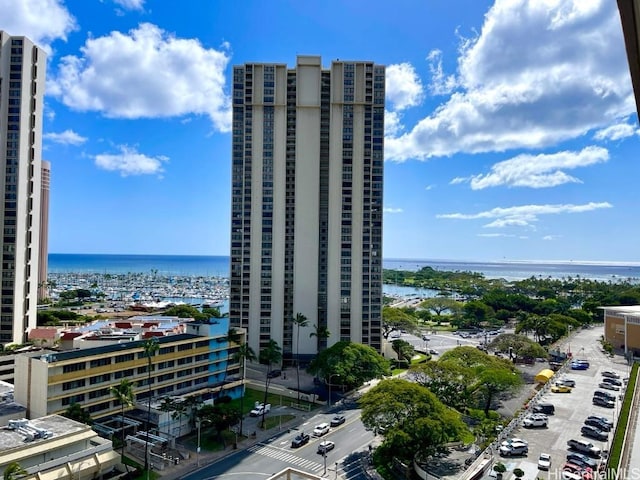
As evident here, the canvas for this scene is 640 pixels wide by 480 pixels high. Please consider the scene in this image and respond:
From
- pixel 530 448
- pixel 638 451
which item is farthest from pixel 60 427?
pixel 638 451

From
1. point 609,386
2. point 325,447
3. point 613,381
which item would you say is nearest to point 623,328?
point 613,381

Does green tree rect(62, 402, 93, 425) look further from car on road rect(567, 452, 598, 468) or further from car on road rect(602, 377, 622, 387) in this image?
car on road rect(602, 377, 622, 387)

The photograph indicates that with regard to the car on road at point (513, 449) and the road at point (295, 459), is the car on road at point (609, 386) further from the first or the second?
the road at point (295, 459)

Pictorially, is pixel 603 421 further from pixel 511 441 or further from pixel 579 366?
pixel 579 366

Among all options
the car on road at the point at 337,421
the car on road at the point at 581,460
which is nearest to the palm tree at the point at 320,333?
the car on road at the point at 337,421

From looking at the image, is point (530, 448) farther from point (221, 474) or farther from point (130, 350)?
point (130, 350)

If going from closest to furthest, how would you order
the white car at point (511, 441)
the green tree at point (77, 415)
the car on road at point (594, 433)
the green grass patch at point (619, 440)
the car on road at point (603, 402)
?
the green grass patch at point (619, 440), the white car at point (511, 441), the green tree at point (77, 415), the car on road at point (594, 433), the car on road at point (603, 402)
